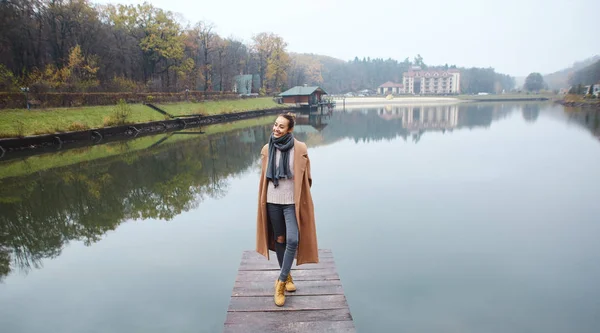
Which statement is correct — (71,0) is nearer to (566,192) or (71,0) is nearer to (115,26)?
(115,26)

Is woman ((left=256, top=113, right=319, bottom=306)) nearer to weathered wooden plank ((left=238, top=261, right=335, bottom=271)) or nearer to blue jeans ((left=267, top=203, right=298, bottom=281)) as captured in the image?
blue jeans ((left=267, top=203, right=298, bottom=281))

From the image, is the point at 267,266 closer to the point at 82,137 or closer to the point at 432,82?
the point at 82,137

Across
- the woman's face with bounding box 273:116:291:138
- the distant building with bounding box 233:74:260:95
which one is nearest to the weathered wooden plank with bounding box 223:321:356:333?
the woman's face with bounding box 273:116:291:138

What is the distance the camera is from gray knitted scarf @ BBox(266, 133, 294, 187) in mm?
2955

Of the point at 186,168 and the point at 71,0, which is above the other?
the point at 71,0

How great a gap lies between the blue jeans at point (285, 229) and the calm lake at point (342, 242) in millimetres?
1213

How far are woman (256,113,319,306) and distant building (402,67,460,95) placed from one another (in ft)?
400

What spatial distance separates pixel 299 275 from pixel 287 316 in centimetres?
65

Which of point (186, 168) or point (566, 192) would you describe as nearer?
point (566, 192)

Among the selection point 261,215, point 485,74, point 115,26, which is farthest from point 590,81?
point 261,215

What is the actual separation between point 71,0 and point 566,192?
1407 inches

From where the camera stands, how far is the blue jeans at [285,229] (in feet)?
9.92

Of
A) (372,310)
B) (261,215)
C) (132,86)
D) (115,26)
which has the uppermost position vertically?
(115,26)

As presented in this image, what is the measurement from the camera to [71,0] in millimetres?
30969
